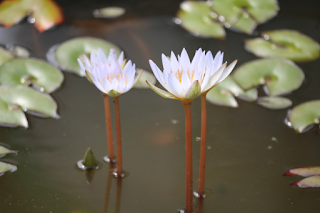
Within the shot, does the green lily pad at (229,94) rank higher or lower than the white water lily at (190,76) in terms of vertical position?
lower

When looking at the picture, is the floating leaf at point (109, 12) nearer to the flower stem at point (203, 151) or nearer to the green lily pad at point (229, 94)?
the green lily pad at point (229, 94)

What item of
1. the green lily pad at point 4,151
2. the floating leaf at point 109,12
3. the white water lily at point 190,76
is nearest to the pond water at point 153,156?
the green lily pad at point 4,151

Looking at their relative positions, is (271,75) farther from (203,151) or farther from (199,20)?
(203,151)

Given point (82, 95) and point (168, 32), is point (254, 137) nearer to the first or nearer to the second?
point (82, 95)

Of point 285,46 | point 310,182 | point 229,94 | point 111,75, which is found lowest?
point 310,182

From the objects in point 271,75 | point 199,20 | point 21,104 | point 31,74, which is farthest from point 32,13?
point 271,75

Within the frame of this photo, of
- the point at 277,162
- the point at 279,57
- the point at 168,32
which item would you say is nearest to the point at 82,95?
the point at 168,32

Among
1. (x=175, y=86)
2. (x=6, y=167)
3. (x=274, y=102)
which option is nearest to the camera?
(x=175, y=86)
